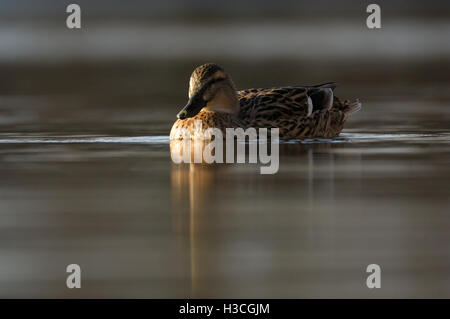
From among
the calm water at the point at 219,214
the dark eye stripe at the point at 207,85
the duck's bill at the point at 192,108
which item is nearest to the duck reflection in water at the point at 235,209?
the calm water at the point at 219,214

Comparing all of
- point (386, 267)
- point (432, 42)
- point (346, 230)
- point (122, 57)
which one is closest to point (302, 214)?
point (346, 230)

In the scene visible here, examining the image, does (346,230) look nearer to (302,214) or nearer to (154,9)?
(302,214)

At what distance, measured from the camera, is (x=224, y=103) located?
13.6m

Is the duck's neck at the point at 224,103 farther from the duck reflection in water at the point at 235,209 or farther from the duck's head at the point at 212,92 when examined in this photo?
the duck reflection in water at the point at 235,209

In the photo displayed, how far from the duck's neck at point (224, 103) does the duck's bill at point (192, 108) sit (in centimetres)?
10

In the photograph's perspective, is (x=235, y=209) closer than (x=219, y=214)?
Result: No

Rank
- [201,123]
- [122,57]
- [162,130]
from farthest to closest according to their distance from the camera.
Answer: [122,57]
[162,130]
[201,123]

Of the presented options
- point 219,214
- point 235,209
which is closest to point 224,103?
point 235,209

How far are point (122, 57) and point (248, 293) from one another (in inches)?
1038

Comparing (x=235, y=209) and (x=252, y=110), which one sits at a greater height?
(x=252, y=110)

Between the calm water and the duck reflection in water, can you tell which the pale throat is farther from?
the duck reflection in water

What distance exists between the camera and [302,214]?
883 centimetres

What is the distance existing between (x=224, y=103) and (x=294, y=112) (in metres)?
0.70

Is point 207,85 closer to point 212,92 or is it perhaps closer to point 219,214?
point 212,92
